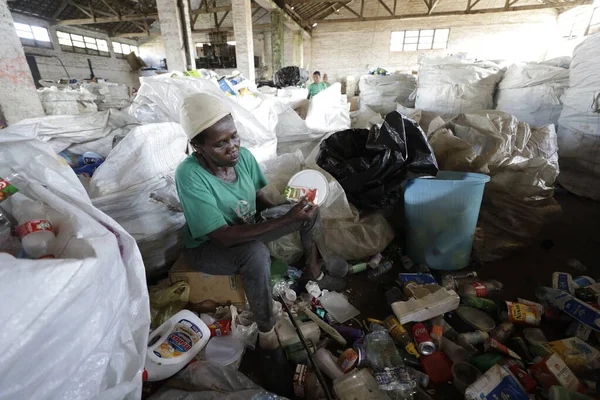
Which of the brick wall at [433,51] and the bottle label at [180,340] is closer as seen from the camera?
the bottle label at [180,340]

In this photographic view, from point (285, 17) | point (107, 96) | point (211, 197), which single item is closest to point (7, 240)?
point (211, 197)

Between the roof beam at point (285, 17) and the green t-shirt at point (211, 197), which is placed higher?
the roof beam at point (285, 17)

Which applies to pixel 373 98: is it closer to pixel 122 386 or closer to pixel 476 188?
pixel 476 188

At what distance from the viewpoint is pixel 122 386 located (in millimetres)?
717

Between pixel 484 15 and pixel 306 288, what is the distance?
42.2ft

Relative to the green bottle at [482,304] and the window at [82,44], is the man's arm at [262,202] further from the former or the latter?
the window at [82,44]

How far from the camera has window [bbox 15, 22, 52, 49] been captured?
9.80m

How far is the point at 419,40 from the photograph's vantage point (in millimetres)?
10867

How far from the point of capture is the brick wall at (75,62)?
397 inches

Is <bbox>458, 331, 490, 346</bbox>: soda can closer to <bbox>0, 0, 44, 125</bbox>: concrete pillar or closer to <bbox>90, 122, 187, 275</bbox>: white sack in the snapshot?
<bbox>90, 122, 187, 275</bbox>: white sack

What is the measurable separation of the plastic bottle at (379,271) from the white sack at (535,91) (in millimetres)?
2986

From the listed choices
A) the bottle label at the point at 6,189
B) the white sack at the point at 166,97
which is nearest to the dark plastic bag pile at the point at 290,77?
the white sack at the point at 166,97

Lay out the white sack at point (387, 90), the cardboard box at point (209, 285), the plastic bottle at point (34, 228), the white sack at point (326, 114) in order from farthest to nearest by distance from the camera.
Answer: the white sack at point (387, 90) → the white sack at point (326, 114) → the cardboard box at point (209, 285) → the plastic bottle at point (34, 228)

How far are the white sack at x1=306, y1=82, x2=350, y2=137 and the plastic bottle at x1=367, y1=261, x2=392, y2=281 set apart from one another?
1668 mm
